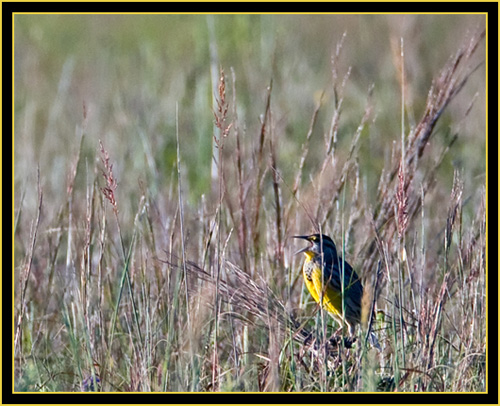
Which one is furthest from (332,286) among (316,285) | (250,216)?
(250,216)

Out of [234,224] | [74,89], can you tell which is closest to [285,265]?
[234,224]

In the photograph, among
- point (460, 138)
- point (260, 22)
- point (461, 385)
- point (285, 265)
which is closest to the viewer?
point (461, 385)

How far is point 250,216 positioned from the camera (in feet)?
13.0

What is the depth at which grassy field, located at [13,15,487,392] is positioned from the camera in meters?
2.93

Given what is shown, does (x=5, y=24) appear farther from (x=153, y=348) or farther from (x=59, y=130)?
(x=59, y=130)

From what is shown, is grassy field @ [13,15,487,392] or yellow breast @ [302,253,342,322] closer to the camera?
grassy field @ [13,15,487,392]

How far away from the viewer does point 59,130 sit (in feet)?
21.3

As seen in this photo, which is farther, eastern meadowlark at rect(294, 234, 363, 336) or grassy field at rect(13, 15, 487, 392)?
eastern meadowlark at rect(294, 234, 363, 336)

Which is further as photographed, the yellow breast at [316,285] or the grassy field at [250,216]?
the yellow breast at [316,285]

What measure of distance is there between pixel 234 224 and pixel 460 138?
2309 millimetres

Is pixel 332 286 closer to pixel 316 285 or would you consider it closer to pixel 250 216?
pixel 316 285

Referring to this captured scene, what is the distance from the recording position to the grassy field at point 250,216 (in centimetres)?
293

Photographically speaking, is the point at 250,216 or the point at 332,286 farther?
the point at 250,216

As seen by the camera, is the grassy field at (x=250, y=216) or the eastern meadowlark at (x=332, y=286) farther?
the eastern meadowlark at (x=332, y=286)
